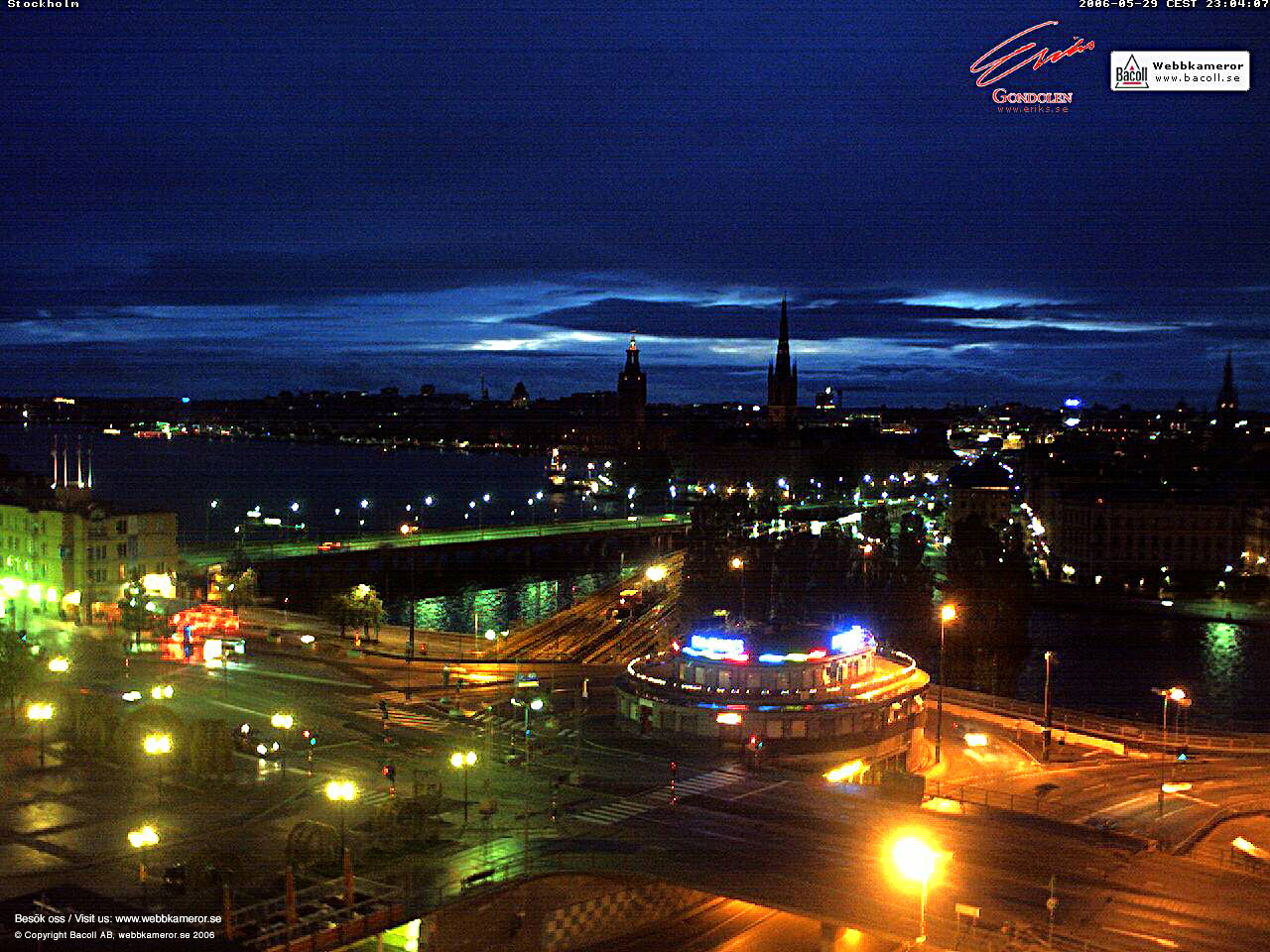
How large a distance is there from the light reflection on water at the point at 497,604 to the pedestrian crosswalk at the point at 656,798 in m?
14.5

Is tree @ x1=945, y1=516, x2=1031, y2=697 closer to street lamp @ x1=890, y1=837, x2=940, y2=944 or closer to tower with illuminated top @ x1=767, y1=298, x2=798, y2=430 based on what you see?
street lamp @ x1=890, y1=837, x2=940, y2=944

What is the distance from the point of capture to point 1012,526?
134 feet

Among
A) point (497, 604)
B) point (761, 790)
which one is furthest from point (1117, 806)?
point (497, 604)

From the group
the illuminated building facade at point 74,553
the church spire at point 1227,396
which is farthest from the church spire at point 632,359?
the illuminated building facade at point 74,553

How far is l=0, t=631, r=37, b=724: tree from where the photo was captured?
430 inches

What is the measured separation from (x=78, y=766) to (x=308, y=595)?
19.0 m

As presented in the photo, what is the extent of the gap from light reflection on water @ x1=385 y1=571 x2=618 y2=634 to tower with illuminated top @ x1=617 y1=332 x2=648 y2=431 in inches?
2314

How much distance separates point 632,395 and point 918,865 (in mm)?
88371

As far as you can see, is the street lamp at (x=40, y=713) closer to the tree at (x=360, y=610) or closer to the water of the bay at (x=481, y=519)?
the tree at (x=360, y=610)

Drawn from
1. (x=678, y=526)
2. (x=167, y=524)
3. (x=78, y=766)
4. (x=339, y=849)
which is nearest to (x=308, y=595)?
(x=167, y=524)

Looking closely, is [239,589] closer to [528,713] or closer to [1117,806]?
[528,713]

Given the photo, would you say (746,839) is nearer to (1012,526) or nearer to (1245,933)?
(1245,933)

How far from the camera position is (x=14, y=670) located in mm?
10953

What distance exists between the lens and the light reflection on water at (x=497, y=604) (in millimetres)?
24828
